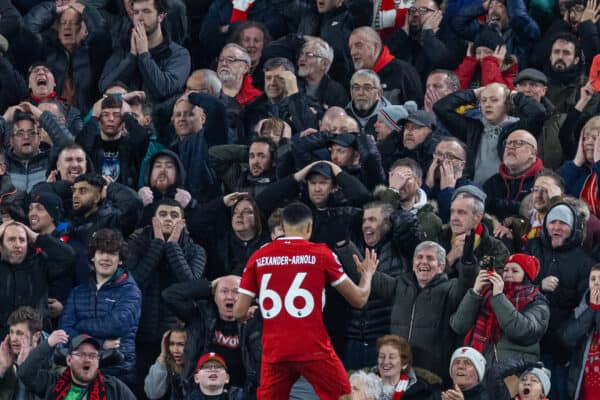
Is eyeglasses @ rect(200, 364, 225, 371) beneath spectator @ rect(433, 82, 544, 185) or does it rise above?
beneath

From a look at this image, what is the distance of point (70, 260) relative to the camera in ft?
55.0

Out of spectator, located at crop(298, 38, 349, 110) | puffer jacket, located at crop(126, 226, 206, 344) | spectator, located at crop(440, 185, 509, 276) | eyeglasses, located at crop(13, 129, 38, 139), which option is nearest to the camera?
spectator, located at crop(440, 185, 509, 276)

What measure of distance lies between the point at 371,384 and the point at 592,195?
297 centimetres

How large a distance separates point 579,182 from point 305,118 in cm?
259

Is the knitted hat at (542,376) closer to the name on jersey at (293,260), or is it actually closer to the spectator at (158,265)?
the name on jersey at (293,260)

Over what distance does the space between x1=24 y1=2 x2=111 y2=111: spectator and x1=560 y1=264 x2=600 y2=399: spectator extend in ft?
20.4

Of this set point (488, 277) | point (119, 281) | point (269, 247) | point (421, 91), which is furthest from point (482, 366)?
point (421, 91)

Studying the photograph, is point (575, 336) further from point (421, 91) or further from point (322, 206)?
point (421, 91)

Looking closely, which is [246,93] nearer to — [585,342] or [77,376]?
[77,376]

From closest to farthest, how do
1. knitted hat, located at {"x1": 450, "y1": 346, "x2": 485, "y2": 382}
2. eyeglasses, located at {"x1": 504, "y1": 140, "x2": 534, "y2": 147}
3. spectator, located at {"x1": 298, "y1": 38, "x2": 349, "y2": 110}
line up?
knitted hat, located at {"x1": 450, "y1": 346, "x2": 485, "y2": 382} < eyeglasses, located at {"x1": 504, "y1": 140, "x2": 534, "y2": 147} < spectator, located at {"x1": 298, "y1": 38, "x2": 349, "y2": 110}

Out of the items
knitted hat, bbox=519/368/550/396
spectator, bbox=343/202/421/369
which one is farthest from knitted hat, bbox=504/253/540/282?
spectator, bbox=343/202/421/369

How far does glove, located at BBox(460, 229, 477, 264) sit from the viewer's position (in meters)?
15.9

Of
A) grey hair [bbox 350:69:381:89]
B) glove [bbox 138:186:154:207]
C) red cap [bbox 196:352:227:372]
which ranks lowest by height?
red cap [bbox 196:352:227:372]

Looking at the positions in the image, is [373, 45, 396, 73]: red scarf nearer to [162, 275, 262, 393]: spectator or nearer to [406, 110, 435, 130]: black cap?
[406, 110, 435, 130]: black cap
